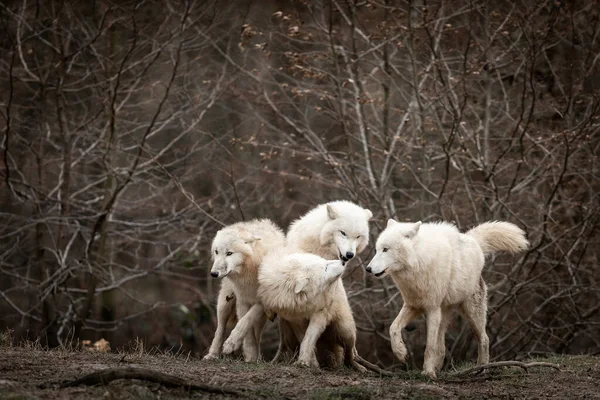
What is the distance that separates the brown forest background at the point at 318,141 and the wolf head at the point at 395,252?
3.36 meters

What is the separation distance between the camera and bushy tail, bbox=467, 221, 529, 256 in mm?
9188

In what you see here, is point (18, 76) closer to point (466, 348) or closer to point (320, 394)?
point (466, 348)

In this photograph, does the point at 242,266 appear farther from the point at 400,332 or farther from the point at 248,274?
the point at 400,332

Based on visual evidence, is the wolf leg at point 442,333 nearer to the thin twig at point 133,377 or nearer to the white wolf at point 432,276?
the white wolf at point 432,276

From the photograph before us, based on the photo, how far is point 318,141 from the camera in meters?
13.3

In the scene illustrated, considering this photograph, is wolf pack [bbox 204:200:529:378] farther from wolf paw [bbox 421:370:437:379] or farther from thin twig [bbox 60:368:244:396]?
thin twig [bbox 60:368:244:396]

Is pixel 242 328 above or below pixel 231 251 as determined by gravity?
below

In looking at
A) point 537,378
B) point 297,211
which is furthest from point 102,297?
point 537,378

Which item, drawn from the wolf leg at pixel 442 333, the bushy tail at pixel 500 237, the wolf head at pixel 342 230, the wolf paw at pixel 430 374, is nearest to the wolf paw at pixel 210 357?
the wolf head at pixel 342 230

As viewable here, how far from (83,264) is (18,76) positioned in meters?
3.30

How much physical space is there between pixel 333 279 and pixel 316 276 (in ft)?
0.63

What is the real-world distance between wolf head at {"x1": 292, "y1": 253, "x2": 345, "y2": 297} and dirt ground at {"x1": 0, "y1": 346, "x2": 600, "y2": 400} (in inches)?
32.3

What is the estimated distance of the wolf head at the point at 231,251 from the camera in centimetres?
841

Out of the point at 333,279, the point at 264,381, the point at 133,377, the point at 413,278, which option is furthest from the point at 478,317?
the point at 133,377
